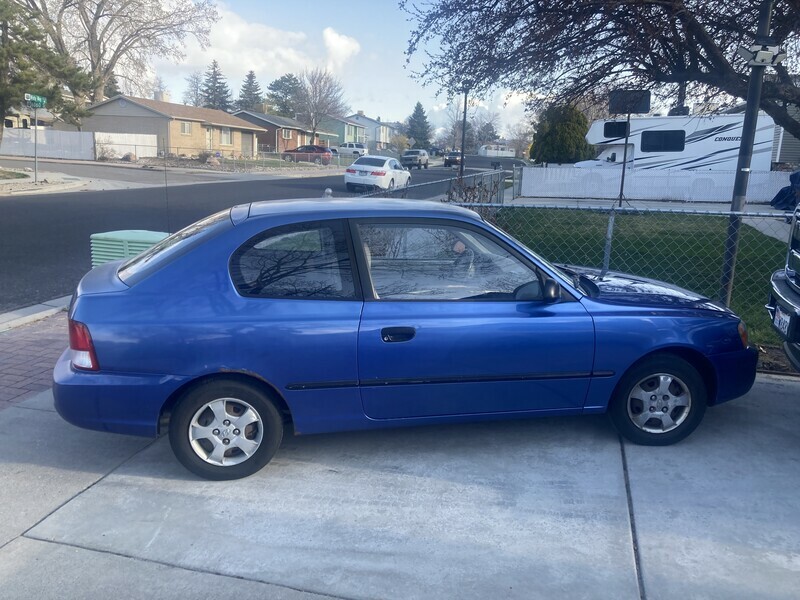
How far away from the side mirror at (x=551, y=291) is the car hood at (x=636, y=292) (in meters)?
0.33

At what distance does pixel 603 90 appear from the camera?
10.3 meters

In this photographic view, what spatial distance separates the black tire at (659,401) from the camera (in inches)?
186

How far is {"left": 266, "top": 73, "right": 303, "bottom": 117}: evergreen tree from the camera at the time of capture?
286 feet

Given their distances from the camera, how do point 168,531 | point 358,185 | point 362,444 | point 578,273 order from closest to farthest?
1. point 168,531
2. point 362,444
3. point 578,273
4. point 358,185

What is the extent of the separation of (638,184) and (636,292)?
25.3 metres

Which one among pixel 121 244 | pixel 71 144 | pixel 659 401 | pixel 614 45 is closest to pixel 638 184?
pixel 614 45

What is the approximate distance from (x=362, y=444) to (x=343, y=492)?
66cm

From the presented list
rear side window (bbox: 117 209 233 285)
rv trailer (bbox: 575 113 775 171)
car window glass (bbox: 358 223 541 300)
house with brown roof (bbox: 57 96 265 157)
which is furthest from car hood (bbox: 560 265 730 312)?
house with brown roof (bbox: 57 96 265 157)

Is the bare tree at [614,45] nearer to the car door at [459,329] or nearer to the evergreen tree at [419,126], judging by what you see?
the car door at [459,329]

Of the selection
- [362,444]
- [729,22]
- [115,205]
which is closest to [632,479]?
[362,444]

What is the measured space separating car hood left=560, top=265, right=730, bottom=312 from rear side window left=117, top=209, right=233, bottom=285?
240 cm

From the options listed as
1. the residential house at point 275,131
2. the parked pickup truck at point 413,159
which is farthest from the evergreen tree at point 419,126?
the parked pickup truck at point 413,159

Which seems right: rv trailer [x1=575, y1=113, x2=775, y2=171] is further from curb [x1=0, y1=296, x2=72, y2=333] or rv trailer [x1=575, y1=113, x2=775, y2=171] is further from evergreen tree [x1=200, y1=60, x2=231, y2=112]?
evergreen tree [x1=200, y1=60, x2=231, y2=112]

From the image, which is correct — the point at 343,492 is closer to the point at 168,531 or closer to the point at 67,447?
the point at 168,531
